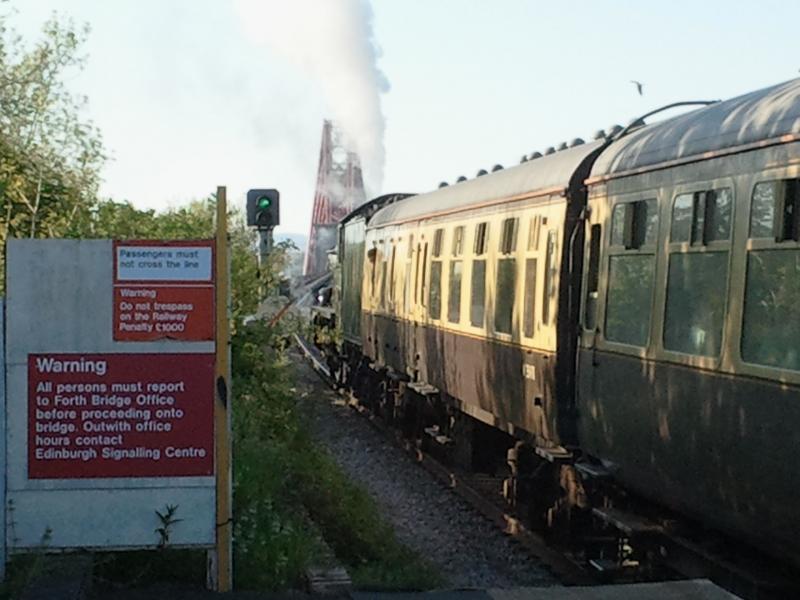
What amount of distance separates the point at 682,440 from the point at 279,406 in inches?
301

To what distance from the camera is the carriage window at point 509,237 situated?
12328mm

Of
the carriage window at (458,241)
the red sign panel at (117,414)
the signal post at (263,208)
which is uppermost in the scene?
the signal post at (263,208)

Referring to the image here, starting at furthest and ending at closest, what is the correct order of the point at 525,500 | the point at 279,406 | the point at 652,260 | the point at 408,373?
the point at 408,373 < the point at 279,406 < the point at 525,500 < the point at 652,260

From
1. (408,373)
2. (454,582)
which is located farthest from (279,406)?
(454,582)

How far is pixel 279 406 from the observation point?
15.2m

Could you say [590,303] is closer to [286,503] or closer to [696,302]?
[696,302]

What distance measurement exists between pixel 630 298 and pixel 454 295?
224 inches

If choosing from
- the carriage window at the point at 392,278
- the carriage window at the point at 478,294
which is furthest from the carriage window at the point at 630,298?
the carriage window at the point at 392,278

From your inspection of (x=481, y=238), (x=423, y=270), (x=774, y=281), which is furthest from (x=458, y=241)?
(x=774, y=281)

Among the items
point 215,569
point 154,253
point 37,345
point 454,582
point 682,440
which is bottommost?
point 454,582

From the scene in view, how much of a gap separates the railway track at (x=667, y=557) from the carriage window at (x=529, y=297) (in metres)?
1.78

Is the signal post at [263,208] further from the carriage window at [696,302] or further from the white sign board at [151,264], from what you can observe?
the white sign board at [151,264]

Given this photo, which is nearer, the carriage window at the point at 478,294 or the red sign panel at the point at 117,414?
the red sign panel at the point at 117,414

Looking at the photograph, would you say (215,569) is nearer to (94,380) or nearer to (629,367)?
(94,380)
